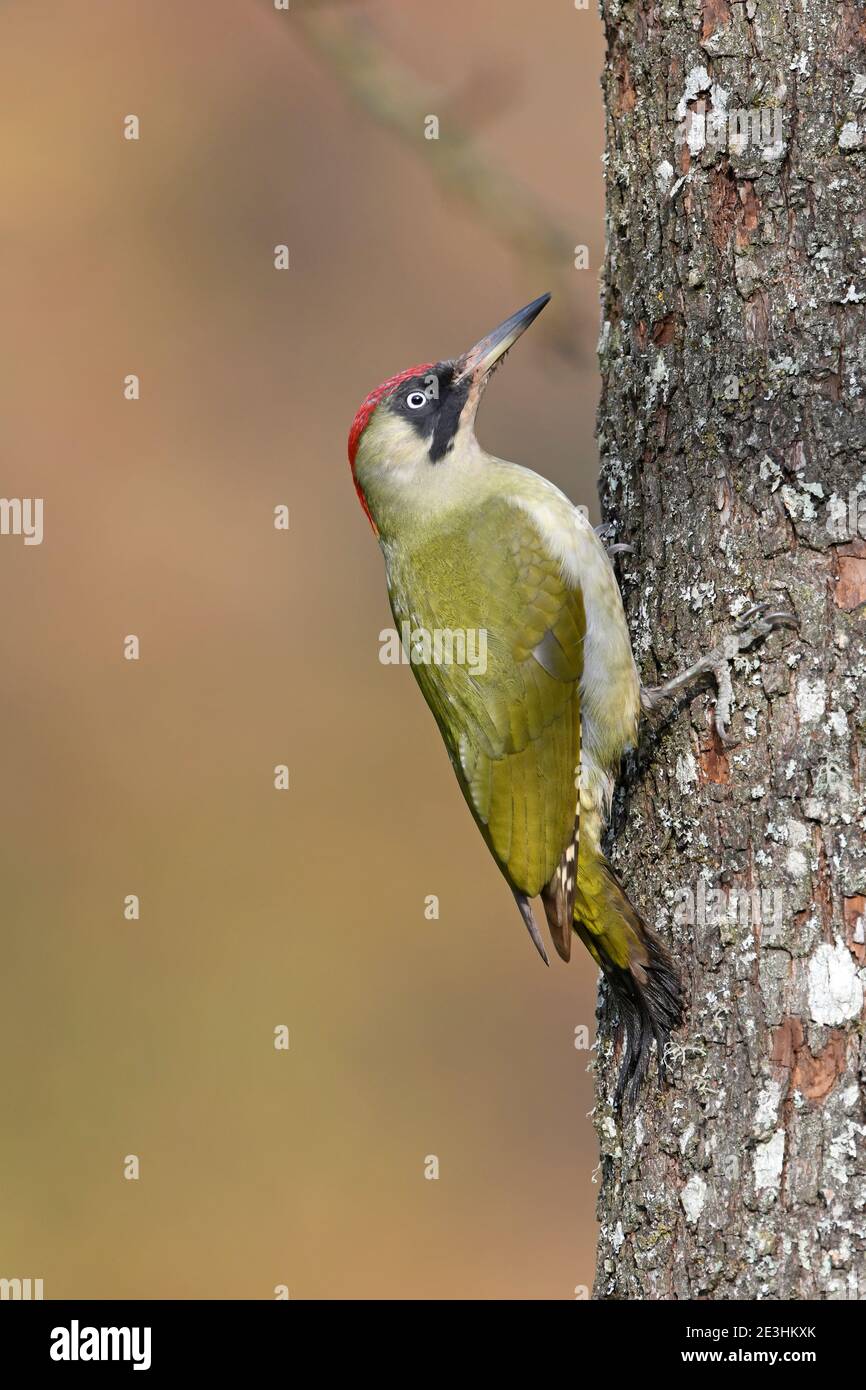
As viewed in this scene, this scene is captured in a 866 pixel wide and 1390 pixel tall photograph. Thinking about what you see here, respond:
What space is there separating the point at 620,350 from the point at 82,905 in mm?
4663

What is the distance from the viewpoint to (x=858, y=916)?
2168mm

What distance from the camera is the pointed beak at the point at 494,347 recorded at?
3119 millimetres

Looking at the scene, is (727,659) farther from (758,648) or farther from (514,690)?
(514,690)

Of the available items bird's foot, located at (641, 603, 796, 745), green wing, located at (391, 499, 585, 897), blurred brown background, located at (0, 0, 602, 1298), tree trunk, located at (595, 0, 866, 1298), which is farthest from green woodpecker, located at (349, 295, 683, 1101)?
blurred brown background, located at (0, 0, 602, 1298)

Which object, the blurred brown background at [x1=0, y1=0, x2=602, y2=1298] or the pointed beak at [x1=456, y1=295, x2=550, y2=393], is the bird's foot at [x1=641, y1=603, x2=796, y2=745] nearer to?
the pointed beak at [x1=456, y1=295, x2=550, y2=393]

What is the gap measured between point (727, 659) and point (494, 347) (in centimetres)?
115

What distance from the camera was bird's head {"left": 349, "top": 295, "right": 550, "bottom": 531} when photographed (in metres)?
3.13

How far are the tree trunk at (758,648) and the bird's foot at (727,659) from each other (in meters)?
0.02

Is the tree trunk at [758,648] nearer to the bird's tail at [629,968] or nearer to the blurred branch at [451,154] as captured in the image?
the bird's tail at [629,968]

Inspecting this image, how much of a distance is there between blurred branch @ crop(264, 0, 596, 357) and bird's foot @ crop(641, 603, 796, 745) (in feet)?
3.51

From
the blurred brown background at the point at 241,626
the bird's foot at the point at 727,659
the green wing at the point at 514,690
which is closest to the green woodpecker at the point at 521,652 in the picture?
the green wing at the point at 514,690

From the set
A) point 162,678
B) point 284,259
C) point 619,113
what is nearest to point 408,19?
point 284,259

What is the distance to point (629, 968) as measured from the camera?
245 centimetres

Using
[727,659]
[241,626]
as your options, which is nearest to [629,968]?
[727,659]
